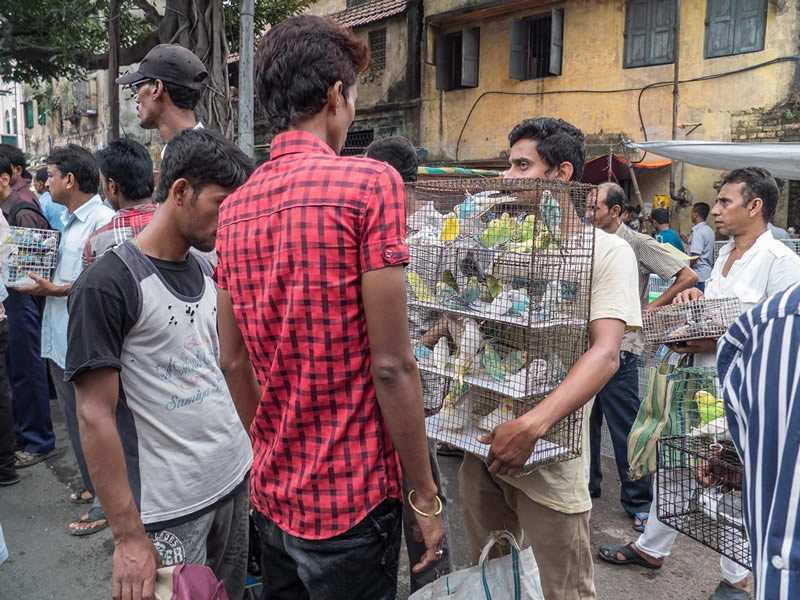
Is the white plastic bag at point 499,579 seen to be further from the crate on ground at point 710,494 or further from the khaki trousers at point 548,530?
the crate on ground at point 710,494

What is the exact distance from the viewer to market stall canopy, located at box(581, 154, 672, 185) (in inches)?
458

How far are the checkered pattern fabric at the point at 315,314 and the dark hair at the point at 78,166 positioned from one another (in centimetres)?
276

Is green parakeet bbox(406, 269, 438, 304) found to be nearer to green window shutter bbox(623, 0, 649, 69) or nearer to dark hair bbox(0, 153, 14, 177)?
dark hair bbox(0, 153, 14, 177)

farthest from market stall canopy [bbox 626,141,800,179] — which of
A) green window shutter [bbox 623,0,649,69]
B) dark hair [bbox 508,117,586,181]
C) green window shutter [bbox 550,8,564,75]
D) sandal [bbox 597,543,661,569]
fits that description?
green window shutter [bbox 550,8,564,75]

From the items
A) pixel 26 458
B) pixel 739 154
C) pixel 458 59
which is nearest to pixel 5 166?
pixel 26 458

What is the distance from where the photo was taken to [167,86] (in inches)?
117

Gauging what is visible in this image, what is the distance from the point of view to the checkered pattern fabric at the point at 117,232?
8.31 ft

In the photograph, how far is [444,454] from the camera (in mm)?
4789

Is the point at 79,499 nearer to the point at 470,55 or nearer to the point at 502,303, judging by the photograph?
the point at 502,303

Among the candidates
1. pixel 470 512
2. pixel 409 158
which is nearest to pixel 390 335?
pixel 470 512

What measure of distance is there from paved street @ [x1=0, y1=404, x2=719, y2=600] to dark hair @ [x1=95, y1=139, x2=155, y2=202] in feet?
6.30

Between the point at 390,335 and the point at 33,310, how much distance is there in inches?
169

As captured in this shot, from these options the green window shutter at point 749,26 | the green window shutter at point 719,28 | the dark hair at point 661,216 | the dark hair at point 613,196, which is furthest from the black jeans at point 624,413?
the green window shutter at point 719,28

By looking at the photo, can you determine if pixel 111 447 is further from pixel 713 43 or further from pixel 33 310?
pixel 713 43
